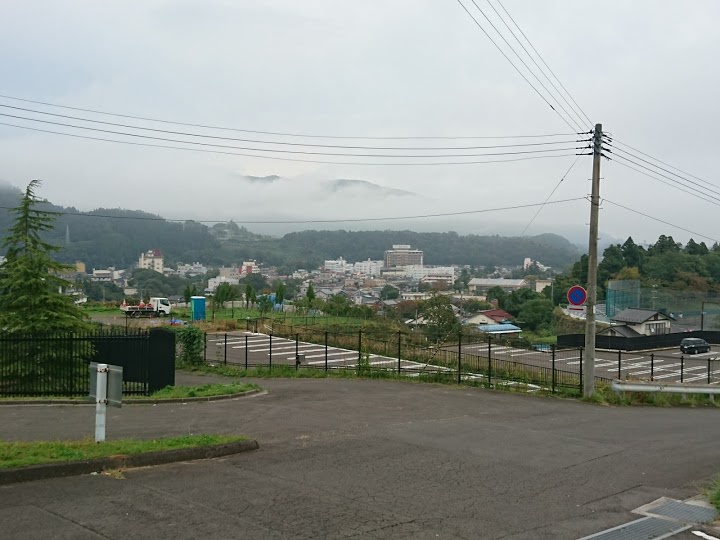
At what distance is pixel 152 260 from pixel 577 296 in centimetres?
17549

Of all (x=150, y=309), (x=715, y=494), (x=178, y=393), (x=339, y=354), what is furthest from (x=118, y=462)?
(x=150, y=309)

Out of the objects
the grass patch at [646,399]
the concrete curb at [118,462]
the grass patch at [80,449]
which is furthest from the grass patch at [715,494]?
the grass patch at [646,399]

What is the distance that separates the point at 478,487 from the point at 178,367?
19.9m

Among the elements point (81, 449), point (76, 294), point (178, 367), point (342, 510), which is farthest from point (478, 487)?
point (178, 367)

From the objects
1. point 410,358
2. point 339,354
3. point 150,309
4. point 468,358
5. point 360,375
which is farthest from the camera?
point 150,309

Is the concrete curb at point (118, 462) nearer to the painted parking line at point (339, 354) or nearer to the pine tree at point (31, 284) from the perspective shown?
the pine tree at point (31, 284)

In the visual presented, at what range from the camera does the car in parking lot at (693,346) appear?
171ft

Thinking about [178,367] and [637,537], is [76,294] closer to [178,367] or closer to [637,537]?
[178,367]

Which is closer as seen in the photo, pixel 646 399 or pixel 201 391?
pixel 201 391

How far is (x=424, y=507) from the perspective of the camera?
7203 millimetres

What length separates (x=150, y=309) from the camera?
6138 centimetres

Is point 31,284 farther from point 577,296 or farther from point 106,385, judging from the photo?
point 577,296

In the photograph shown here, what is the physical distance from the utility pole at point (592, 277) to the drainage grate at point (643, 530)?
1269cm

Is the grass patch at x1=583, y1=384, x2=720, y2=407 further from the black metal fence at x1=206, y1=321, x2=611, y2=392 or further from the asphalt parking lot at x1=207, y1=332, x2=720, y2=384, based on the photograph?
the asphalt parking lot at x1=207, y1=332, x2=720, y2=384
